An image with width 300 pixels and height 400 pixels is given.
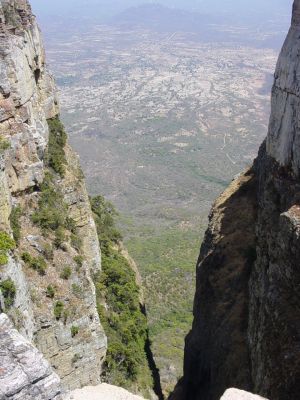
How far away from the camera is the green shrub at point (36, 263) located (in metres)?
26.3

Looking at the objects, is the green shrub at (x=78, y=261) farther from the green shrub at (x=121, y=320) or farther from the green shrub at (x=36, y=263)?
the green shrub at (x=121, y=320)

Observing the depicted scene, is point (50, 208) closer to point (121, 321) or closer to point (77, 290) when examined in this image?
point (77, 290)

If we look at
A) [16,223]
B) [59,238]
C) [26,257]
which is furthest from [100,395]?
[59,238]

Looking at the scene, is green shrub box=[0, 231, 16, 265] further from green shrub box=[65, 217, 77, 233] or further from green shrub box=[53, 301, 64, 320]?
green shrub box=[65, 217, 77, 233]

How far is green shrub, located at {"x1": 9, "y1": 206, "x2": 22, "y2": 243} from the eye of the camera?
26.4 meters

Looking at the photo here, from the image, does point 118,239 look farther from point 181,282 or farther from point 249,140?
point 249,140

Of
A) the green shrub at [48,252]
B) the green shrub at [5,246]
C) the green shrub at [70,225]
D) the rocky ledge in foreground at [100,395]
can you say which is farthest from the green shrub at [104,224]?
the rocky ledge in foreground at [100,395]

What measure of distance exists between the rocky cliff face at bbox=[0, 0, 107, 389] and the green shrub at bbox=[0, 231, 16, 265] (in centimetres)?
24

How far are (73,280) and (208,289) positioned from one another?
8.40 metres

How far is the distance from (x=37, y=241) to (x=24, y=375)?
15.1 m

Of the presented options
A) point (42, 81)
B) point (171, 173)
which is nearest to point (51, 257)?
point (42, 81)

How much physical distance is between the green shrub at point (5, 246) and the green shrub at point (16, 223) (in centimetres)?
303

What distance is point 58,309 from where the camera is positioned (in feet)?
85.4

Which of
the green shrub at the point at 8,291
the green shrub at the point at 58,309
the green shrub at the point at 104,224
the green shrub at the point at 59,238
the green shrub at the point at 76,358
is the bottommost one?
the green shrub at the point at 104,224
